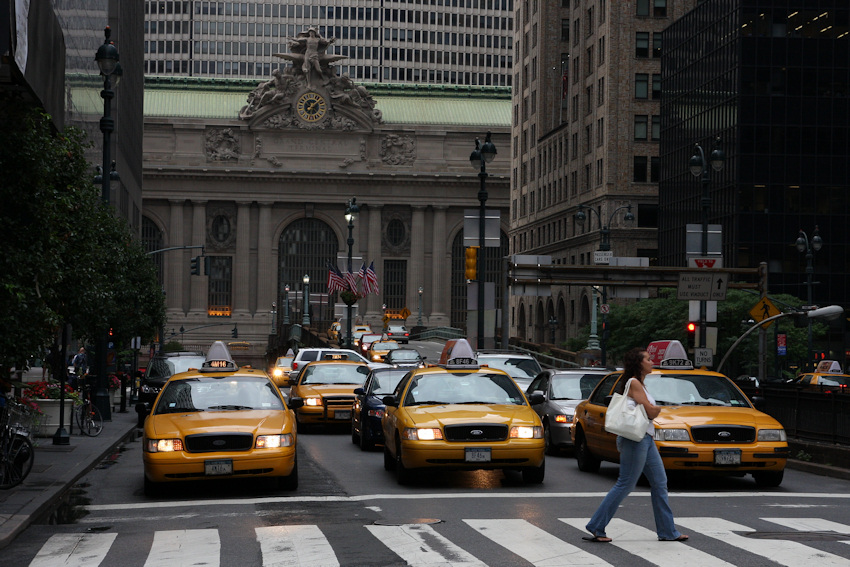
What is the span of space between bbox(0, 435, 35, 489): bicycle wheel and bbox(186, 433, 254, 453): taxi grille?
2.38 m

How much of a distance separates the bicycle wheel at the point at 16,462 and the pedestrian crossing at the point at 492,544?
3.45 m

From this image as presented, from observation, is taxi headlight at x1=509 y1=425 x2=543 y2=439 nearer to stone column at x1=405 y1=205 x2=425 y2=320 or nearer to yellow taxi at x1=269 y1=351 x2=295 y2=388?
yellow taxi at x1=269 y1=351 x2=295 y2=388

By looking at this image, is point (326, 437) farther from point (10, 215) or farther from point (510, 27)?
point (510, 27)

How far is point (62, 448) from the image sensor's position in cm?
2219

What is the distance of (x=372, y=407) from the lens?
21891mm

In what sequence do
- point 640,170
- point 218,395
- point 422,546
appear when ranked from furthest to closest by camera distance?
point 640,170 < point 218,395 < point 422,546

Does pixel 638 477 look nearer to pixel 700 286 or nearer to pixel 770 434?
pixel 770 434

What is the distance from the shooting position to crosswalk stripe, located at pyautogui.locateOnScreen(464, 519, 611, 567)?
10570 millimetres

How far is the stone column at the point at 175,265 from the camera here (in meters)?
119

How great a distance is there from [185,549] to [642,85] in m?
76.9

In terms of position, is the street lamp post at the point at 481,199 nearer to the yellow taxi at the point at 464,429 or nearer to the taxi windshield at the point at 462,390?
the taxi windshield at the point at 462,390

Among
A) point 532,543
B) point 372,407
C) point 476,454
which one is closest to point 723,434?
point 476,454

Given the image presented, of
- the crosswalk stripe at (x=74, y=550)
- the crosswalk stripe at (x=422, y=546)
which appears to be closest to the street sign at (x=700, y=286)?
the crosswalk stripe at (x=422, y=546)

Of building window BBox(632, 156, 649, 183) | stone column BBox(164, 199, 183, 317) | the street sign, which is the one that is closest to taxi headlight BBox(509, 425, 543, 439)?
the street sign
